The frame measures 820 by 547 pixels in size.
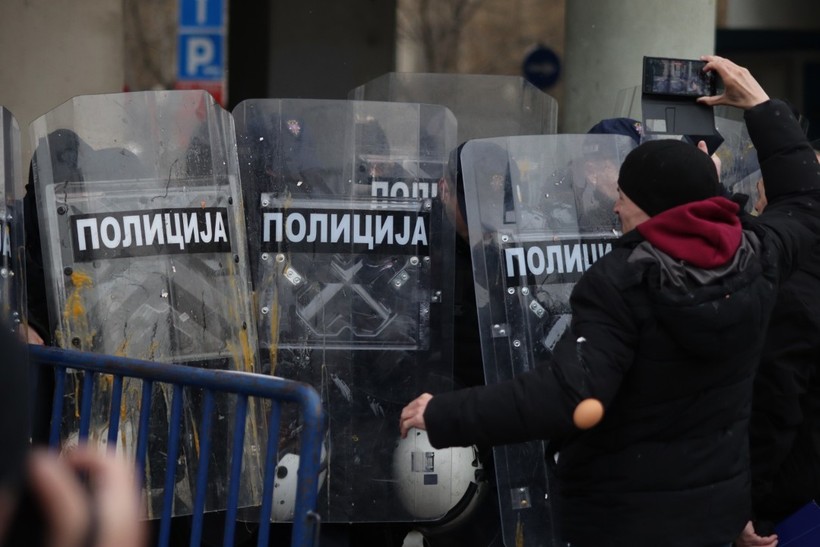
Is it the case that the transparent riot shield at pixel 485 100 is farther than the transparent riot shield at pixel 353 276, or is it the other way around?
the transparent riot shield at pixel 485 100

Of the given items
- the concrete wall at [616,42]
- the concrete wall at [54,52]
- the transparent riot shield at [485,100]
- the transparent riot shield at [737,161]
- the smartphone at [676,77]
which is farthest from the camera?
the concrete wall at [54,52]

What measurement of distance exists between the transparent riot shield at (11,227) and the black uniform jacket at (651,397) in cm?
116

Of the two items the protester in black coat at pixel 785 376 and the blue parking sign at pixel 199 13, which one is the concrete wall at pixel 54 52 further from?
the protester in black coat at pixel 785 376

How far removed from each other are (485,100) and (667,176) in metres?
1.84

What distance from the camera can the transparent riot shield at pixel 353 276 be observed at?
331cm

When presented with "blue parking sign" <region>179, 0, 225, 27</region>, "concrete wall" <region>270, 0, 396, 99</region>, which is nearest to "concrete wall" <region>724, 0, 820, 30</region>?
"concrete wall" <region>270, 0, 396, 99</region>

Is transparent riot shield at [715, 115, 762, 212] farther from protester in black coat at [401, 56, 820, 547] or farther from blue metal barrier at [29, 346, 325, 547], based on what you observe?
blue metal barrier at [29, 346, 325, 547]

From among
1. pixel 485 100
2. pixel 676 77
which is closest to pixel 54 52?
pixel 485 100

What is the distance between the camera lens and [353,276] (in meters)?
3.33

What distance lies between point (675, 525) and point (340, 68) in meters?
7.31

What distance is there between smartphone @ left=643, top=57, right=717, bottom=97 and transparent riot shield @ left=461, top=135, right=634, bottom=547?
0.28 meters

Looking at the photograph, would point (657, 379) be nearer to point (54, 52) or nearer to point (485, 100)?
point (485, 100)

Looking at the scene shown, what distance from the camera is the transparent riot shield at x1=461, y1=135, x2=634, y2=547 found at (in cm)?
327

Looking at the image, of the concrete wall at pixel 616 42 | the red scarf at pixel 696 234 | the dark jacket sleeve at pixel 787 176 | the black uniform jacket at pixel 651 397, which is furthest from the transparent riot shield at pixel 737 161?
the concrete wall at pixel 616 42
